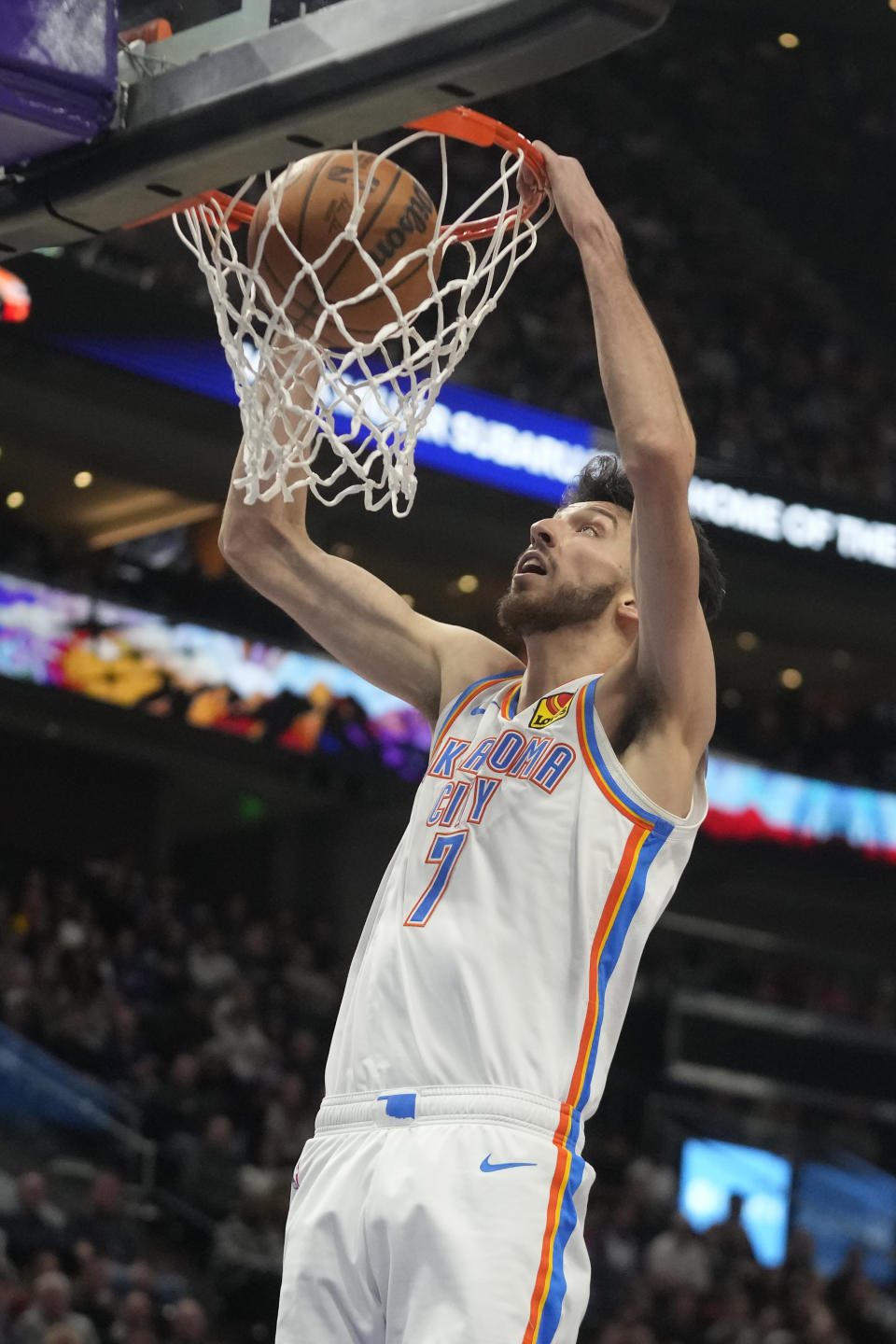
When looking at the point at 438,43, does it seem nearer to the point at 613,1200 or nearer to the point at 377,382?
the point at 377,382

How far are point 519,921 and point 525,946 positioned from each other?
0.04 metres

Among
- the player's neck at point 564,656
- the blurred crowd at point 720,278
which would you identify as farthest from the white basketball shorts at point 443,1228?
the blurred crowd at point 720,278

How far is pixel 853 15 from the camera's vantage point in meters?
15.9

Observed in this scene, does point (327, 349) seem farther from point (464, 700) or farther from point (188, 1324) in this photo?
point (188, 1324)

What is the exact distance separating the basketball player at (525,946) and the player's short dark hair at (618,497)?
21 centimetres

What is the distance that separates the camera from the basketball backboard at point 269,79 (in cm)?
259

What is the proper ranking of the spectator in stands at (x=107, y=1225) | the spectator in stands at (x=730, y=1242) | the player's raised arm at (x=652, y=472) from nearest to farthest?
the player's raised arm at (x=652, y=472) → the spectator in stands at (x=107, y=1225) → the spectator in stands at (x=730, y=1242)

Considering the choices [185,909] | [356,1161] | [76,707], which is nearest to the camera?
[356,1161]

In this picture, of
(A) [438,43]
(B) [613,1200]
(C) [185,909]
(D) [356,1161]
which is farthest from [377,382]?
(C) [185,909]

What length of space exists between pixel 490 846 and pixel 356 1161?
571 millimetres

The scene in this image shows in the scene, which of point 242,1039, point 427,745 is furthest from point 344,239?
point 427,745

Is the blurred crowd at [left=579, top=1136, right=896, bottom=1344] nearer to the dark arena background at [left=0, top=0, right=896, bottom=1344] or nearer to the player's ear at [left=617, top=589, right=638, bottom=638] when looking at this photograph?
the dark arena background at [left=0, top=0, right=896, bottom=1344]

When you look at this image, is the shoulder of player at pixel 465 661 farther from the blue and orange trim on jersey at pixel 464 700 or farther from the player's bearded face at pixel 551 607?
the player's bearded face at pixel 551 607

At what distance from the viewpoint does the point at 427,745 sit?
1565 centimetres
